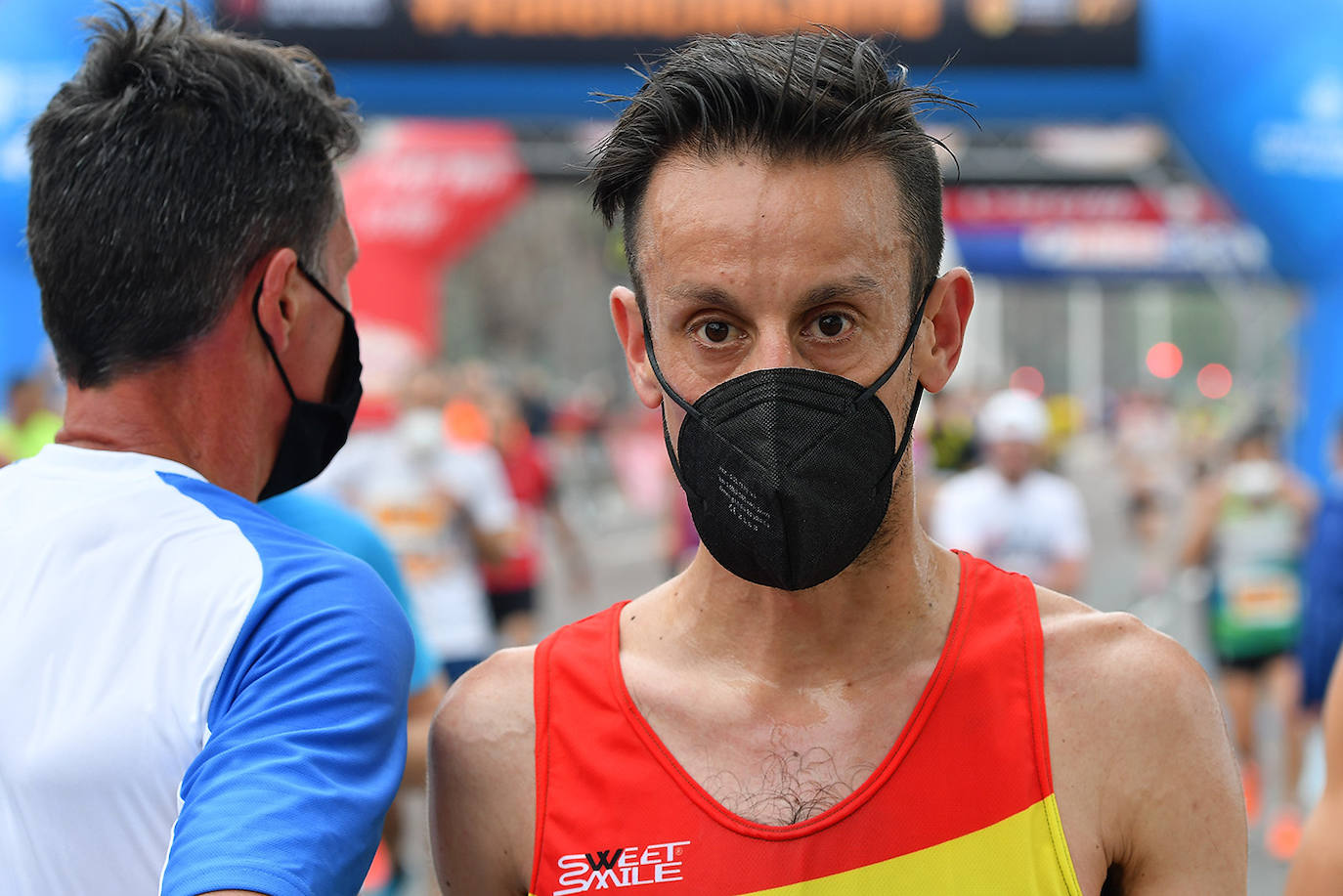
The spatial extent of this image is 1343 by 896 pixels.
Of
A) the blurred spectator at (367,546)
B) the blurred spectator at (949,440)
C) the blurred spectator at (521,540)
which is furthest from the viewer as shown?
the blurred spectator at (949,440)

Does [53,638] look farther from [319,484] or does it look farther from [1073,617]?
[319,484]

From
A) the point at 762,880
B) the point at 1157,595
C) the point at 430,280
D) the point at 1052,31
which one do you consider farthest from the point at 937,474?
the point at 762,880

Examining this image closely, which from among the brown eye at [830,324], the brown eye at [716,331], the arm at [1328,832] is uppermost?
the brown eye at [830,324]

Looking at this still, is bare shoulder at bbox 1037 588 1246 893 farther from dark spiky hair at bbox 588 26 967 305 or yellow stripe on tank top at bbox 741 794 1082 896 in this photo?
dark spiky hair at bbox 588 26 967 305

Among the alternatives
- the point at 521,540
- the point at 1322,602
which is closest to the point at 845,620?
the point at 1322,602

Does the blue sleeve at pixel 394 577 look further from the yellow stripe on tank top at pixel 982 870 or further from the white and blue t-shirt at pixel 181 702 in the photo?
the yellow stripe on tank top at pixel 982 870

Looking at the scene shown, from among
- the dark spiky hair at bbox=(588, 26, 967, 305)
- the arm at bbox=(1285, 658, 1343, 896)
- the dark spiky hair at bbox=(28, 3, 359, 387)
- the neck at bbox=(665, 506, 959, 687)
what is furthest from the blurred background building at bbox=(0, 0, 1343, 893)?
the arm at bbox=(1285, 658, 1343, 896)

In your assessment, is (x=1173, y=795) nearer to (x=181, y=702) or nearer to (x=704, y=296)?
(x=704, y=296)

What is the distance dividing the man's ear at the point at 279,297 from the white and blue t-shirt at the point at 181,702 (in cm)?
32

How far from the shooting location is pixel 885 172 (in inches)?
74.4

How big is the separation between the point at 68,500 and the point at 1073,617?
1312mm

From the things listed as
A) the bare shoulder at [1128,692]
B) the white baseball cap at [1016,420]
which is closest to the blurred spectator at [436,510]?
the white baseball cap at [1016,420]

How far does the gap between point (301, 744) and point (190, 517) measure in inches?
15.2

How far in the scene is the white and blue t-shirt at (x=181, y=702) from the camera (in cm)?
150
